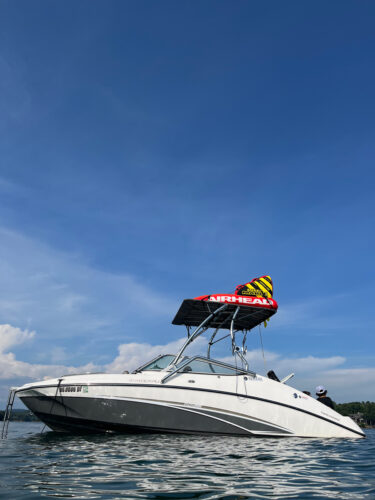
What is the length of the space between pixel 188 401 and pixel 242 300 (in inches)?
122

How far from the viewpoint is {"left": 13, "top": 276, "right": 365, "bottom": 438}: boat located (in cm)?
947

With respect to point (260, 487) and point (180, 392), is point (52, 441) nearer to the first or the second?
point (180, 392)

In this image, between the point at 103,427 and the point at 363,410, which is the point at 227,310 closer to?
the point at 103,427

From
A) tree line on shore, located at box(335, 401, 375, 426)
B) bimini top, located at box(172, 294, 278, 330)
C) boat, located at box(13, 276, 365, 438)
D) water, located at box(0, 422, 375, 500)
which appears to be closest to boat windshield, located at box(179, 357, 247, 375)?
boat, located at box(13, 276, 365, 438)

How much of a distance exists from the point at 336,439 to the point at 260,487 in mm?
6873

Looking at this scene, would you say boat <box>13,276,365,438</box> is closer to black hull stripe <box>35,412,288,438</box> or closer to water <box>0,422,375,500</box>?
black hull stripe <box>35,412,288,438</box>

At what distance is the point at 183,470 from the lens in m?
5.14

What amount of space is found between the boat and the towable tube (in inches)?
1.1

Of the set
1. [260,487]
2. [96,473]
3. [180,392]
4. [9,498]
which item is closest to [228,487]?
[260,487]

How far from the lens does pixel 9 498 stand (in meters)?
3.72

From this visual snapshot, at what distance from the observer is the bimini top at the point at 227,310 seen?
10594mm

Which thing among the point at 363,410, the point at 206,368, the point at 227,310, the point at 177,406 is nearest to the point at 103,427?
the point at 177,406

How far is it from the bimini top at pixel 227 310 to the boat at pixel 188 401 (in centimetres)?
3

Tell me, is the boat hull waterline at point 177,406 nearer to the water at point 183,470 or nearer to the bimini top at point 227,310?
the water at point 183,470
